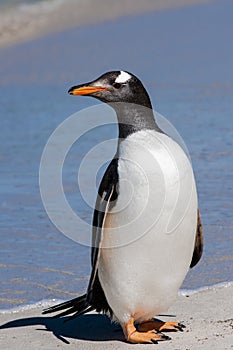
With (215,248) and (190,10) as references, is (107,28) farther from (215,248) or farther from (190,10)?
(215,248)

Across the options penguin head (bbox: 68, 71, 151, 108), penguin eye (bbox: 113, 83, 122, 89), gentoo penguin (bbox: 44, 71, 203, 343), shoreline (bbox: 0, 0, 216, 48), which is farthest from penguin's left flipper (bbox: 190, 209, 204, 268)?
shoreline (bbox: 0, 0, 216, 48)

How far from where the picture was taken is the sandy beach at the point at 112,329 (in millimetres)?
4895

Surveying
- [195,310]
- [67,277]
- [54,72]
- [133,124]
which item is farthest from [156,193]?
[54,72]

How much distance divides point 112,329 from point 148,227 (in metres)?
0.87

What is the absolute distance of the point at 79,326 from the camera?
17.8 ft

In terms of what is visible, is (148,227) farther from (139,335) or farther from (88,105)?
(88,105)

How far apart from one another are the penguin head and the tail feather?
3.54 feet

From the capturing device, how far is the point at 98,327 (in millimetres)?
5383

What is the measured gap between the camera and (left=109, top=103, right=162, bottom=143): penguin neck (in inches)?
192

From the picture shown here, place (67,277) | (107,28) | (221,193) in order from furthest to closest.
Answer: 1. (107,28)
2. (221,193)
3. (67,277)

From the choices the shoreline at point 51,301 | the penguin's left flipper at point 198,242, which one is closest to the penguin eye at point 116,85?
the penguin's left flipper at point 198,242

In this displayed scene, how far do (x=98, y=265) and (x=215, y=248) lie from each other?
6.15 ft

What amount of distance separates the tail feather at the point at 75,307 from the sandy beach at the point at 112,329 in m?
0.10

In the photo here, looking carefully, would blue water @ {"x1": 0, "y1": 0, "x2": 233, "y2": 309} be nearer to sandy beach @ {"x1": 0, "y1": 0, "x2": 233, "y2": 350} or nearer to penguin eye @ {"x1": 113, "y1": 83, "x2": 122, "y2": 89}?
sandy beach @ {"x1": 0, "y1": 0, "x2": 233, "y2": 350}
